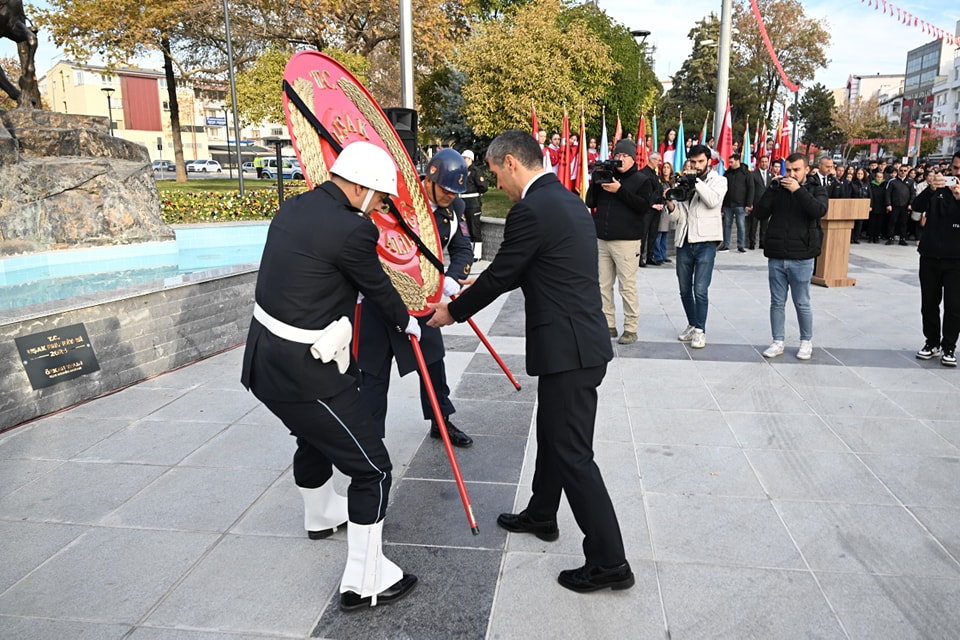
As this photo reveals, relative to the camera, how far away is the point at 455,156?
14.7 ft

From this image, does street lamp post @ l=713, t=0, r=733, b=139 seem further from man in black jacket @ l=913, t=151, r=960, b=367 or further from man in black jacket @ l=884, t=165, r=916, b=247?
man in black jacket @ l=913, t=151, r=960, b=367

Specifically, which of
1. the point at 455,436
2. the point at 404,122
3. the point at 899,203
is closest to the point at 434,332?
the point at 455,436

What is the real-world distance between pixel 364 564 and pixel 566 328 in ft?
4.37

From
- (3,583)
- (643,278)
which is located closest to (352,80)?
(3,583)

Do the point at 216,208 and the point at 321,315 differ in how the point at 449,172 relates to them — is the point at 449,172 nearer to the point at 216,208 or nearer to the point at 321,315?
the point at 321,315

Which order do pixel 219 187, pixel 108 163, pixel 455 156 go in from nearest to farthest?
pixel 455 156
pixel 108 163
pixel 219 187

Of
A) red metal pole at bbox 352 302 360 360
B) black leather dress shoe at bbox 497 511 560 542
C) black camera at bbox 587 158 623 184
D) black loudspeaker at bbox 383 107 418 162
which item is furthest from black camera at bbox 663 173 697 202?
black leather dress shoe at bbox 497 511 560 542

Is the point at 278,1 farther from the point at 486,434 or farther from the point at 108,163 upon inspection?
the point at 486,434

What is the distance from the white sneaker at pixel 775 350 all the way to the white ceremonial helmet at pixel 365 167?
17.2 ft

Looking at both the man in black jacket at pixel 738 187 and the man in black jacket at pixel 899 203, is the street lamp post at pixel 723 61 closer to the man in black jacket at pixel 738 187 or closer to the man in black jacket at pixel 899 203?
the man in black jacket at pixel 738 187

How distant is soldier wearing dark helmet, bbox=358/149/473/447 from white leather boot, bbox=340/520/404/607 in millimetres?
961

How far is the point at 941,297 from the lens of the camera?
6.91 metres

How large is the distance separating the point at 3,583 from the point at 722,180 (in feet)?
21.8

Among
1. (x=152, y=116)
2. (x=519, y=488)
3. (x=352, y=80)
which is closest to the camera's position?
(x=352, y=80)
